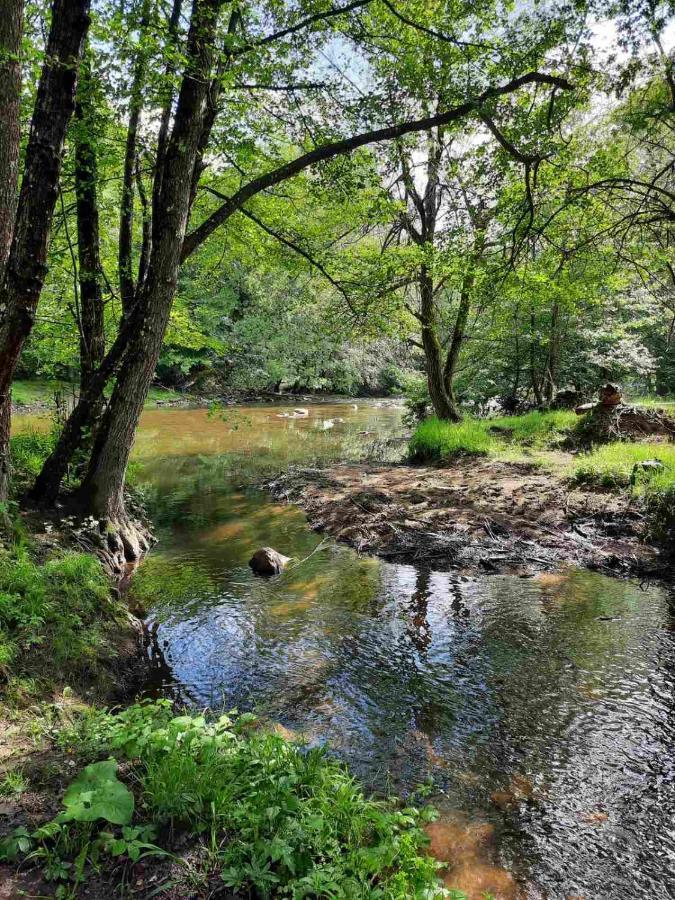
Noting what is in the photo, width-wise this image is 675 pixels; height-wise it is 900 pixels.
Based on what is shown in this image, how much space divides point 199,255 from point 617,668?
9.88 m

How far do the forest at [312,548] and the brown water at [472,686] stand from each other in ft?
0.10

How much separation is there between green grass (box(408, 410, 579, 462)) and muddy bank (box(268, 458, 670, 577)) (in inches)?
55.6

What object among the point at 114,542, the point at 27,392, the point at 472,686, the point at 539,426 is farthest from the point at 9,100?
the point at 27,392

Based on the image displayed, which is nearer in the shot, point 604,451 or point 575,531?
point 575,531

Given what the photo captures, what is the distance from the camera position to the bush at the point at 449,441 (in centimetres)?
1267

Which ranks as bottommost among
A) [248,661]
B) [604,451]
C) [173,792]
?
[248,661]

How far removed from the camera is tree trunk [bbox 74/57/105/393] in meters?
6.02

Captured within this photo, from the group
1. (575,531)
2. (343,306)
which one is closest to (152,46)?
(575,531)

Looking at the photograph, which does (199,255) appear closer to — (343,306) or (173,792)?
(343,306)

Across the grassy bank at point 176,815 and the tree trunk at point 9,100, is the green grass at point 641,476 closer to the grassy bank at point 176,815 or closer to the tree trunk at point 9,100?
the grassy bank at point 176,815

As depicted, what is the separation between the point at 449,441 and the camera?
13219 mm

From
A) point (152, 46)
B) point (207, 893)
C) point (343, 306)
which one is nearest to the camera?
point (207, 893)

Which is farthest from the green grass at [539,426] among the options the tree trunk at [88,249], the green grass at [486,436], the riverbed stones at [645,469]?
the tree trunk at [88,249]

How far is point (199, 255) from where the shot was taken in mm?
10375
